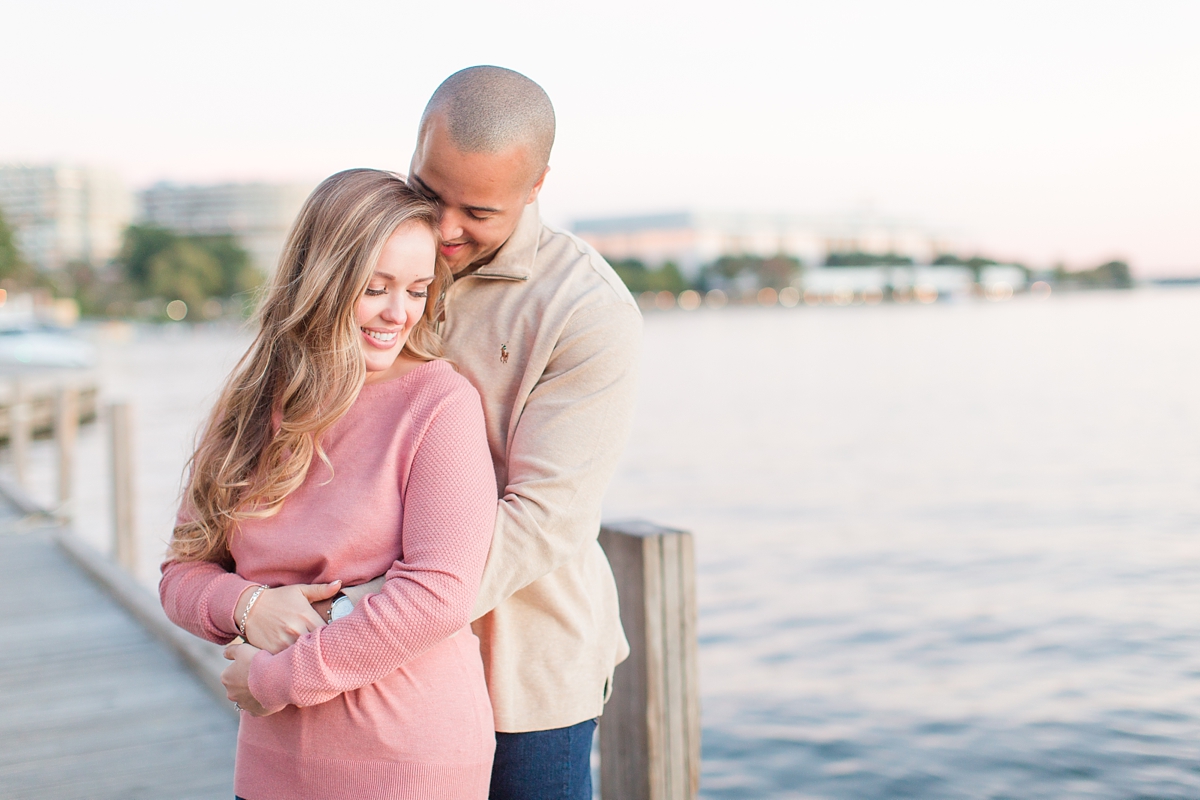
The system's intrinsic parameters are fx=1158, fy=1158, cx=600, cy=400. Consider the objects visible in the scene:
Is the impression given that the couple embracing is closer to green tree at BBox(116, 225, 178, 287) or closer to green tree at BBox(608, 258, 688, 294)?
green tree at BBox(116, 225, 178, 287)

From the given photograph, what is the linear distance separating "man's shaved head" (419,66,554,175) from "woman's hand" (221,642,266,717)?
0.80 m

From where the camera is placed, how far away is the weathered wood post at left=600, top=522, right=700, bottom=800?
8.55ft

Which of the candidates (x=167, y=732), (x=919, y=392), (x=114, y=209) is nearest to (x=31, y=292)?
(x=919, y=392)

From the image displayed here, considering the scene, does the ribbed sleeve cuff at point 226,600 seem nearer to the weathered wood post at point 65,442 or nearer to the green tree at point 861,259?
the weathered wood post at point 65,442

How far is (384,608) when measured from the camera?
165cm

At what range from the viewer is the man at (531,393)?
6.11 feet

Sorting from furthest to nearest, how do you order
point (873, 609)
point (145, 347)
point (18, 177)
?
point (18, 177)
point (145, 347)
point (873, 609)

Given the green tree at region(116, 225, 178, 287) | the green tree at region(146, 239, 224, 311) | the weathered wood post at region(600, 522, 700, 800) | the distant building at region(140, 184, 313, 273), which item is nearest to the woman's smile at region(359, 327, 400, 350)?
the weathered wood post at region(600, 522, 700, 800)

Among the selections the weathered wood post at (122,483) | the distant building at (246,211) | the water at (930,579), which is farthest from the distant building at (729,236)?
the weathered wood post at (122,483)

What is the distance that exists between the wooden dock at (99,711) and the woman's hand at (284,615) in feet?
7.02

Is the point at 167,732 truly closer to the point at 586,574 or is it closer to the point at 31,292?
the point at 586,574

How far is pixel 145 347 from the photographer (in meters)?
64.8

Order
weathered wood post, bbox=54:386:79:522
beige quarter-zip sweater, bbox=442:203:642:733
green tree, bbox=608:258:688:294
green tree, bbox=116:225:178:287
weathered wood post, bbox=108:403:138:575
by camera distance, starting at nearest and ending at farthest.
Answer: beige quarter-zip sweater, bbox=442:203:642:733, weathered wood post, bbox=108:403:138:575, weathered wood post, bbox=54:386:79:522, green tree, bbox=116:225:178:287, green tree, bbox=608:258:688:294

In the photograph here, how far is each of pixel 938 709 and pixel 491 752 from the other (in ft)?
19.4
